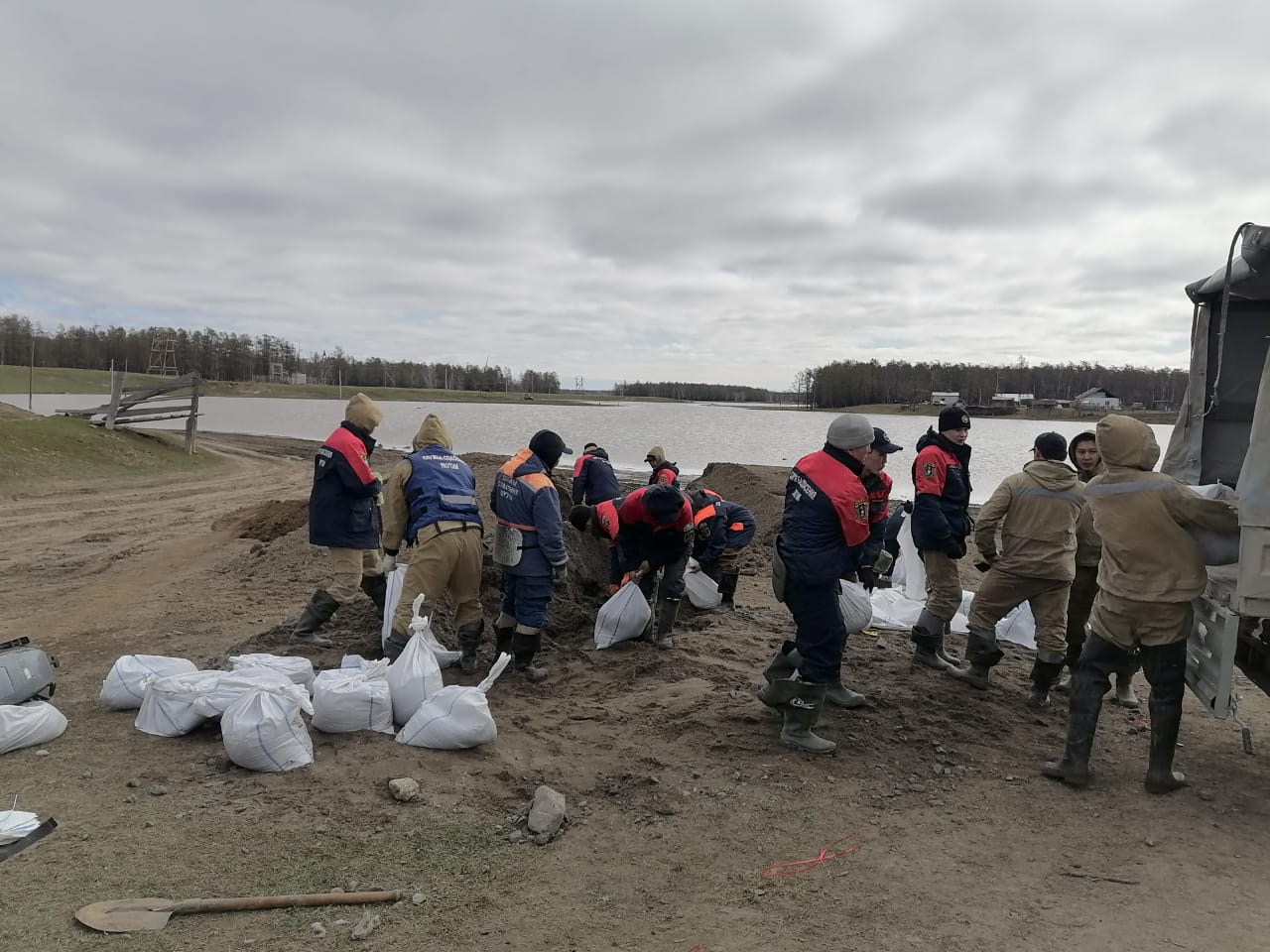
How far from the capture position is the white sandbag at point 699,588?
7.75 meters

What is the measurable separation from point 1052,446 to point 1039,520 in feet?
1.84

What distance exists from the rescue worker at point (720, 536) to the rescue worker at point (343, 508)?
2.80m

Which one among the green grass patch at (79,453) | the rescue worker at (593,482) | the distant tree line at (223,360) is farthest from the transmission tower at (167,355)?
the rescue worker at (593,482)

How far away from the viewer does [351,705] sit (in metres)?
4.38

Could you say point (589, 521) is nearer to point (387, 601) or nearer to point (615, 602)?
point (615, 602)

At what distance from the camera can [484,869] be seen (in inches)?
129

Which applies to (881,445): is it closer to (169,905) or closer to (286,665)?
(286,665)

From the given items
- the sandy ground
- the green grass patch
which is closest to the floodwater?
the green grass patch

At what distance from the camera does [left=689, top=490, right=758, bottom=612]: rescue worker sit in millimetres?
7047

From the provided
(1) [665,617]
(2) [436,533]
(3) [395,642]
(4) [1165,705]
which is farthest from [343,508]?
(4) [1165,705]

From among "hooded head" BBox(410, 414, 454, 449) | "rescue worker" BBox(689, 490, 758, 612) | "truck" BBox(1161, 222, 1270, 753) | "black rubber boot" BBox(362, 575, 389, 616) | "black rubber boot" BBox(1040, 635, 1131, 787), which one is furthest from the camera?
"rescue worker" BBox(689, 490, 758, 612)

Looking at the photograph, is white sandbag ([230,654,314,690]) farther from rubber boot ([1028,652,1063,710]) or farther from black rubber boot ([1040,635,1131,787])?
rubber boot ([1028,652,1063,710])

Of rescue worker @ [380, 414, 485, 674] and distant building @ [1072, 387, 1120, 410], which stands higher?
distant building @ [1072, 387, 1120, 410]

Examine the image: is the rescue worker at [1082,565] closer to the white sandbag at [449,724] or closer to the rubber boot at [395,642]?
the white sandbag at [449,724]
